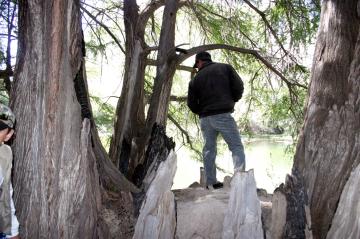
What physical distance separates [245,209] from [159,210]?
606mm

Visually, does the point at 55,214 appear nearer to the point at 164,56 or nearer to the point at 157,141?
the point at 157,141

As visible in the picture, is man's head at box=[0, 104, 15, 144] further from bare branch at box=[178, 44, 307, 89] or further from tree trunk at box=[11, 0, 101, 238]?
bare branch at box=[178, 44, 307, 89]

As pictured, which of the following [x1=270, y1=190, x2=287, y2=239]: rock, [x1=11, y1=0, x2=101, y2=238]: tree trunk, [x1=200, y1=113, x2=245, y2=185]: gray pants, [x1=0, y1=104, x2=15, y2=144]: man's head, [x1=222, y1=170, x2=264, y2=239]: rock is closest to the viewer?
[x1=0, y1=104, x2=15, y2=144]: man's head

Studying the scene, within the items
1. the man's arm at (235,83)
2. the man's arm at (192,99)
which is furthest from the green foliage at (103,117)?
the man's arm at (235,83)

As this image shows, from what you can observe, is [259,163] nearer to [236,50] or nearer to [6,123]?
[236,50]

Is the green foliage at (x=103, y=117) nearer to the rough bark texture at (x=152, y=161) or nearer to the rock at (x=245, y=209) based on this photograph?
the rough bark texture at (x=152, y=161)

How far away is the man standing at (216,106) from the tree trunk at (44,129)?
1.80m

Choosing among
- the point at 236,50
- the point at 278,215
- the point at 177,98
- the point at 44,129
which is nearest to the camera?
the point at 44,129

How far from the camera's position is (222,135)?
13.0 ft

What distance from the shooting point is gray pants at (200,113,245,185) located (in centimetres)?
387

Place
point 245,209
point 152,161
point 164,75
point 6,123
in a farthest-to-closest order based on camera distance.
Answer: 1. point 164,75
2. point 152,161
3. point 245,209
4. point 6,123

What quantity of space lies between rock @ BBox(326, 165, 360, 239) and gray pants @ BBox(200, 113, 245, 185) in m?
1.37

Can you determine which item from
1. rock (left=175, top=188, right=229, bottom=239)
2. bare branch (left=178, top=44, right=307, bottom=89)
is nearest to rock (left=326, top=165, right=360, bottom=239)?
rock (left=175, top=188, right=229, bottom=239)

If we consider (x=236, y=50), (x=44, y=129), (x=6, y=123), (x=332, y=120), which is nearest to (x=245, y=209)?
(x=332, y=120)
